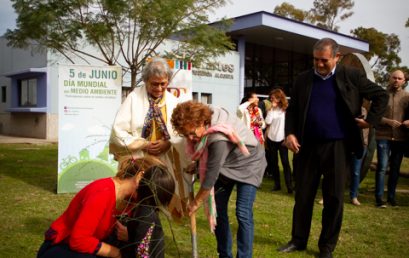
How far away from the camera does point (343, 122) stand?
3801mm

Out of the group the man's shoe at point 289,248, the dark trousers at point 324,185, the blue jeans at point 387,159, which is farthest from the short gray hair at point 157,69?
the blue jeans at point 387,159

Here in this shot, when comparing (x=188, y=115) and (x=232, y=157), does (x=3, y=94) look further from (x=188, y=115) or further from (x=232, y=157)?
(x=188, y=115)

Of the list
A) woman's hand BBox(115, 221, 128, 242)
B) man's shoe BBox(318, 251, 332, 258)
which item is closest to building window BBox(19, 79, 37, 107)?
man's shoe BBox(318, 251, 332, 258)

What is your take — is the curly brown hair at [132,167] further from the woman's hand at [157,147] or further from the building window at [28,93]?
the building window at [28,93]

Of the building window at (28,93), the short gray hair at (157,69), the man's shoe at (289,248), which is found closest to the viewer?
the short gray hair at (157,69)

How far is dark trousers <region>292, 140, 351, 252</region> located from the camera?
3834mm

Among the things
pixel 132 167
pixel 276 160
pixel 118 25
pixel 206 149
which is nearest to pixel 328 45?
pixel 206 149

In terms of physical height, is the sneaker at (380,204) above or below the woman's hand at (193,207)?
below

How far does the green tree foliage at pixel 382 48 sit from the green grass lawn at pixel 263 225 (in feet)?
93.3

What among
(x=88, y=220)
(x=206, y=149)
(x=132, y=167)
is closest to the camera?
(x=88, y=220)

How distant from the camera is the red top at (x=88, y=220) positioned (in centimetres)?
235

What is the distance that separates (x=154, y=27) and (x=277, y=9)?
3088 centimetres

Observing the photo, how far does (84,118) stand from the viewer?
6.69 metres

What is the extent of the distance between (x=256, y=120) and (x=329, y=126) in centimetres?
403
